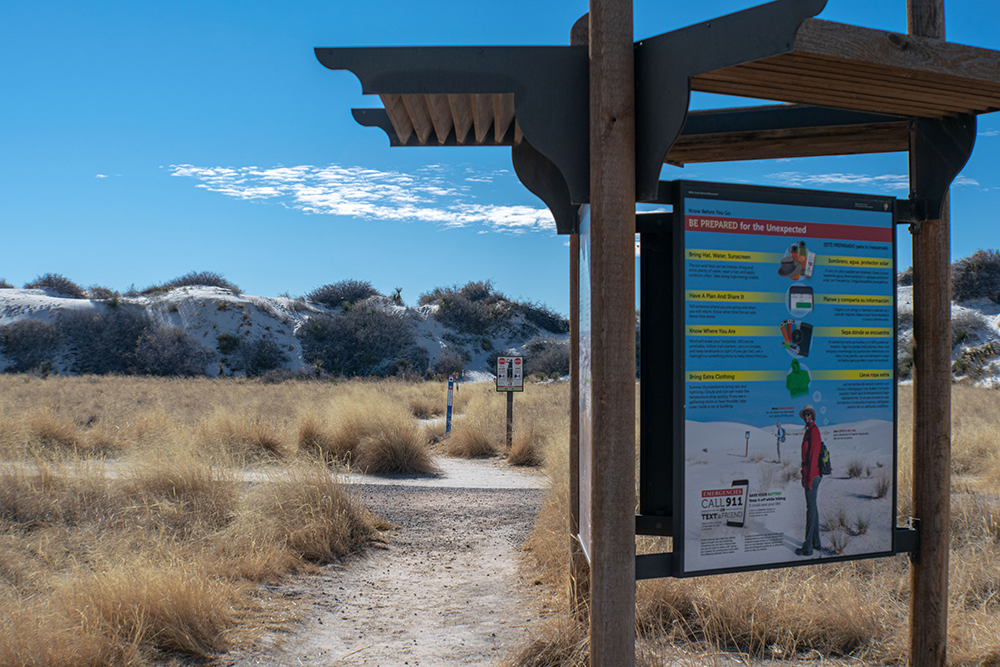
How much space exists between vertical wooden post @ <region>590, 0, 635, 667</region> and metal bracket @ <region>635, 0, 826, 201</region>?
0.24 feet

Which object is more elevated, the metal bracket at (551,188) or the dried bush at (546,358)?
the metal bracket at (551,188)

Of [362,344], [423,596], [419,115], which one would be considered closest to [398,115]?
[419,115]

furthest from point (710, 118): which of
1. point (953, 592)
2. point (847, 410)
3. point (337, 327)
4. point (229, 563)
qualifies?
point (337, 327)

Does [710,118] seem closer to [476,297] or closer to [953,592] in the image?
[953,592]

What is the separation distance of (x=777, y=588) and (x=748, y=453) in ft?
6.16

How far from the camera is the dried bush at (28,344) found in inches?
1483

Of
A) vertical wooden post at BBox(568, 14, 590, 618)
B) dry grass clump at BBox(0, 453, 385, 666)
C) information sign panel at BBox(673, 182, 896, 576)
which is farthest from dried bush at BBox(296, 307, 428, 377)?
information sign panel at BBox(673, 182, 896, 576)

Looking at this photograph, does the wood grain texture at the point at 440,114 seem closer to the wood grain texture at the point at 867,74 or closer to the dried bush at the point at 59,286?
the wood grain texture at the point at 867,74

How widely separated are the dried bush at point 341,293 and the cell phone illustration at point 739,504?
48699 mm

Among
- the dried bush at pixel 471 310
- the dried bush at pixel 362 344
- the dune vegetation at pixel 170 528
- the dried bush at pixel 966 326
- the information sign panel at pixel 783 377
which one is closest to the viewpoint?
the information sign panel at pixel 783 377

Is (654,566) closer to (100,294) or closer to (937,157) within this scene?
(937,157)

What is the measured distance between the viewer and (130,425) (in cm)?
1129

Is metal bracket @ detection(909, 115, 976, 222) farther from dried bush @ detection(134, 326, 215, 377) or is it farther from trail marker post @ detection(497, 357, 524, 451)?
dried bush @ detection(134, 326, 215, 377)

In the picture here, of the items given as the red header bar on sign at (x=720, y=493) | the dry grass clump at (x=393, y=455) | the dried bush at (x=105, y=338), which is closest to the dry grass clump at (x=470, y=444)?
the dry grass clump at (x=393, y=455)
